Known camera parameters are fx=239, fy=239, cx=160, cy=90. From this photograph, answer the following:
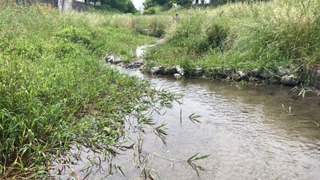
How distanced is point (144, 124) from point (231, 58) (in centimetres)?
409

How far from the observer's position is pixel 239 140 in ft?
9.76

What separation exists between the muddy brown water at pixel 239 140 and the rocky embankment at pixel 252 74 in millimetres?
600

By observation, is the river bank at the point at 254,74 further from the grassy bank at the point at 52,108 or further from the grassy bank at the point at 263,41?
the grassy bank at the point at 52,108

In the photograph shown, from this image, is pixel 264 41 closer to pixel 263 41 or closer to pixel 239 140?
pixel 263 41

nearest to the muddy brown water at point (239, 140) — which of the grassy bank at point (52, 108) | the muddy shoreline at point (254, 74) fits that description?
the grassy bank at point (52, 108)

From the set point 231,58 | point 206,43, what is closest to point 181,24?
point 206,43

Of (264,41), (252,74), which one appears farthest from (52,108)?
(264,41)

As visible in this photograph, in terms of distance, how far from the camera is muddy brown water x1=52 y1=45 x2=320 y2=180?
2.36 meters

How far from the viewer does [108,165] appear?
2.40 metres

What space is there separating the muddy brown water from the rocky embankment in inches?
23.6

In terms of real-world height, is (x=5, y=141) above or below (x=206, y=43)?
below

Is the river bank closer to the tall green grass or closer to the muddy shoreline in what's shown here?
the muddy shoreline

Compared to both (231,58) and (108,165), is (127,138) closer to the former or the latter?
(108,165)

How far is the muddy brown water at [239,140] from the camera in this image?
2355 mm
